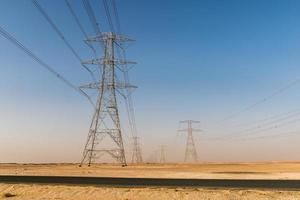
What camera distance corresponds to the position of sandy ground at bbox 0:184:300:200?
2973 cm

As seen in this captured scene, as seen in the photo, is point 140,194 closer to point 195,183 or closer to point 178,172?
point 195,183

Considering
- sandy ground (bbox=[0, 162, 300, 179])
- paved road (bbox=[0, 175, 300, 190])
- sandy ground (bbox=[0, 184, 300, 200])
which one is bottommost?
sandy ground (bbox=[0, 184, 300, 200])

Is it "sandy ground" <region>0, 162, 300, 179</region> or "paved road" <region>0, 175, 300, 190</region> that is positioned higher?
"sandy ground" <region>0, 162, 300, 179</region>

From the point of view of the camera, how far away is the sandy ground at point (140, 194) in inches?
1171

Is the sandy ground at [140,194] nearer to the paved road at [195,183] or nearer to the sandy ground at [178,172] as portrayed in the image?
the paved road at [195,183]

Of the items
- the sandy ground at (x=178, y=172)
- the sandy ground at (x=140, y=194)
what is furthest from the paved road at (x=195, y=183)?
the sandy ground at (x=178, y=172)

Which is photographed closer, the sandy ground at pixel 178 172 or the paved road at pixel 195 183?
the paved road at pixel 195 183

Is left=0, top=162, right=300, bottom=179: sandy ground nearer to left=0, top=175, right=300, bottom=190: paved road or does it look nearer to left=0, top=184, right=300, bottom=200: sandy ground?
left=0, top=175, right=300, bottom=190: paved road

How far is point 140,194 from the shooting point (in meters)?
31.5

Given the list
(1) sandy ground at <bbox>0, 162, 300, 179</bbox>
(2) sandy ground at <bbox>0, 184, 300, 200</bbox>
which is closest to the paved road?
(2) sandy ground at <bbox>0, 184, 300, 200</bbox>

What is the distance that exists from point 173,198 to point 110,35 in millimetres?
59286

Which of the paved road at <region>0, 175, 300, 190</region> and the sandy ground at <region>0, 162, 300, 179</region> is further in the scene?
the sandy ground at <region>0, 162, 300, 179</region>

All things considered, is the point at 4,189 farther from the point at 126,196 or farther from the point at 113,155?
the point at 113,155

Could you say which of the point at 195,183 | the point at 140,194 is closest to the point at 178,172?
the point at 195,183
